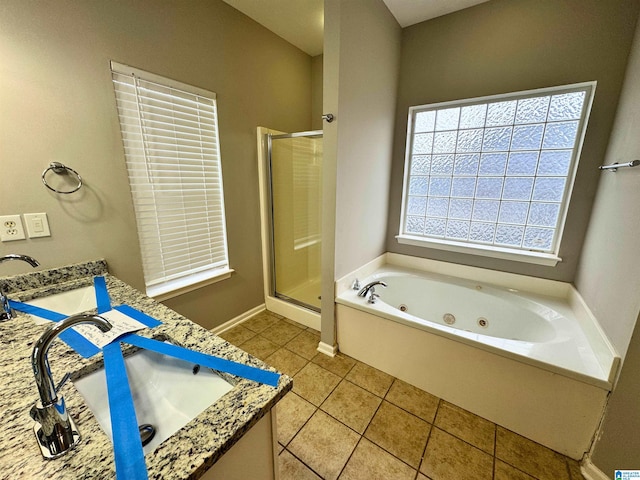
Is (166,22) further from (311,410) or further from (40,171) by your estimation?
(311,410)

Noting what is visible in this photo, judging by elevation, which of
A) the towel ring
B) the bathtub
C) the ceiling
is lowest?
the bathtub

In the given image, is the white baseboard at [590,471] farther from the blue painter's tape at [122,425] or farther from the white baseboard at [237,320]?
the white baseboard at [237,320]

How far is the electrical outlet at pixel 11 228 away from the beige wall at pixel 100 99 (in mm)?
34

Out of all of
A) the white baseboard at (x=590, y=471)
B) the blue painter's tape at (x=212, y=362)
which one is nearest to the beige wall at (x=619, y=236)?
the white baseboard at (x=590, y=471)

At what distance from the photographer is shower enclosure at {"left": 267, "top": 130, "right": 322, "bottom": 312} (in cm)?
239

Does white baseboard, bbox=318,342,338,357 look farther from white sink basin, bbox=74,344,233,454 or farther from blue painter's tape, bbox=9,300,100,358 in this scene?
blue painter's tape, bbox=9,300,100,358

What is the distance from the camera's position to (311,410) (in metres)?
1.51

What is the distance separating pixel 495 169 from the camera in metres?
2.02

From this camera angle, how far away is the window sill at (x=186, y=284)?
1771 millimetres

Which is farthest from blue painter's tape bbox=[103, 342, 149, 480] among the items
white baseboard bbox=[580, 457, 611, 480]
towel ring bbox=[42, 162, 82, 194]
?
white baseboard bbox=[580, 457, 611, 480]

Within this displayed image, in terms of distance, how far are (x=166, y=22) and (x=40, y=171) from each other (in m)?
1.17

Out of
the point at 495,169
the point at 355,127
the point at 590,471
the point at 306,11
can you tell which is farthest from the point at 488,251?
the point at 306,11

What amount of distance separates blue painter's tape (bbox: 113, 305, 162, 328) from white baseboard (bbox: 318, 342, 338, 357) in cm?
137

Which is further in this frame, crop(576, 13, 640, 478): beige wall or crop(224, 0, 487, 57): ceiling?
crop(224, 0, 487, 57): ceiling
